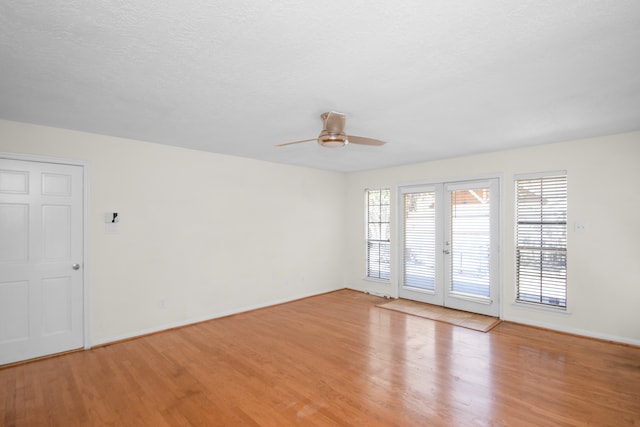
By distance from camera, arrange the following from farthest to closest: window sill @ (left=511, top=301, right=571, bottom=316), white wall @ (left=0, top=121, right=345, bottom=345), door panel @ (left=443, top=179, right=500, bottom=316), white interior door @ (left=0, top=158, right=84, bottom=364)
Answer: door panel @ (left=443, top=179, right=500, bottom=316) → window sill @ (left=511, top=301, right=571, bottom=316) → white wall @ (left=0, top=121, right=345, bottom=345) → white interior door @ (left=0, top=158, right=84, bottom=364)

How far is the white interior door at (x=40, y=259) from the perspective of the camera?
3.33 metres

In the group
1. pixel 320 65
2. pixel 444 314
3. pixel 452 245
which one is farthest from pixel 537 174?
pixel 320 65

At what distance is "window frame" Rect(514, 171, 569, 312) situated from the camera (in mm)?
4242

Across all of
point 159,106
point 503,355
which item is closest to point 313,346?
point 503,355

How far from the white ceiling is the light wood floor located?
2.58 meters

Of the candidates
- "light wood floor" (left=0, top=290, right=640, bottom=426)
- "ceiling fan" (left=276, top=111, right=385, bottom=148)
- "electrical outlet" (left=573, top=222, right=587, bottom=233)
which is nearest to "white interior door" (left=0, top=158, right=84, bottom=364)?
"light wood floor" (left=0, top=290, right=640, bottom=426)

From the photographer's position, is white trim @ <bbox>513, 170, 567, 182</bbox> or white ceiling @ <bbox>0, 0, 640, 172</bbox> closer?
white ceiling @ <bbox>0, 0, 640, 172</bbox>

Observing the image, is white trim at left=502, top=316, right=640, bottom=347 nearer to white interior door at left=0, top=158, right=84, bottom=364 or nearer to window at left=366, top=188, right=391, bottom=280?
window at left=366, top=188, right=391, bottom=280

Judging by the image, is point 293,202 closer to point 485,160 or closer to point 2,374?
point 485,160

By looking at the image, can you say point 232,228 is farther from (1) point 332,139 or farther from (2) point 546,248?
(2) point 546,248

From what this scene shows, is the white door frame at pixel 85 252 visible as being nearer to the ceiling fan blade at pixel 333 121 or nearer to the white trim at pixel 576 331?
the ceiling fan blade at pixel 333 121

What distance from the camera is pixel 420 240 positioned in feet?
18.9

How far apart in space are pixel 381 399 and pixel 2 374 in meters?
3.75

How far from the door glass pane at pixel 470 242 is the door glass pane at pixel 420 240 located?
13.8 inches
